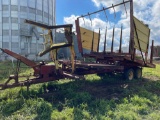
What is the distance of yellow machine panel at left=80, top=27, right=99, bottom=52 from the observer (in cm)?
986

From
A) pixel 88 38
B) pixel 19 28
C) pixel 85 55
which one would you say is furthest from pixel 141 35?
pixel 19 28

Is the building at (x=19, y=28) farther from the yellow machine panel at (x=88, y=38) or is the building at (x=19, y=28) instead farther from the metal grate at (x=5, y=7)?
the yellow machine panel at (x=88, y=38)

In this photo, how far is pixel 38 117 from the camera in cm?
464

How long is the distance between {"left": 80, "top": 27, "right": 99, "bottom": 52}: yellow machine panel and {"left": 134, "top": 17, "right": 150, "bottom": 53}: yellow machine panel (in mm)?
2639

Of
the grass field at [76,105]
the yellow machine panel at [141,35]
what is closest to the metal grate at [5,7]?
the yellow machine panel at [141,35]

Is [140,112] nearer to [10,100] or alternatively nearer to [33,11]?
[10,100]

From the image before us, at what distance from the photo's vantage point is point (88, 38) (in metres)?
10.3

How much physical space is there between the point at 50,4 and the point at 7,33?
11.0 m

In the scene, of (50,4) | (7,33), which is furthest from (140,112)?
(50,4)

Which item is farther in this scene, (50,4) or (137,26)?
(50,4)

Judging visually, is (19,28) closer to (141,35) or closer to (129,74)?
(129,74)

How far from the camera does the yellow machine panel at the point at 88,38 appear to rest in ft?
32.4

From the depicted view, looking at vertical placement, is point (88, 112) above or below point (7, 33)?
below

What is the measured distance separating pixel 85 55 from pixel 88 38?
90cm
